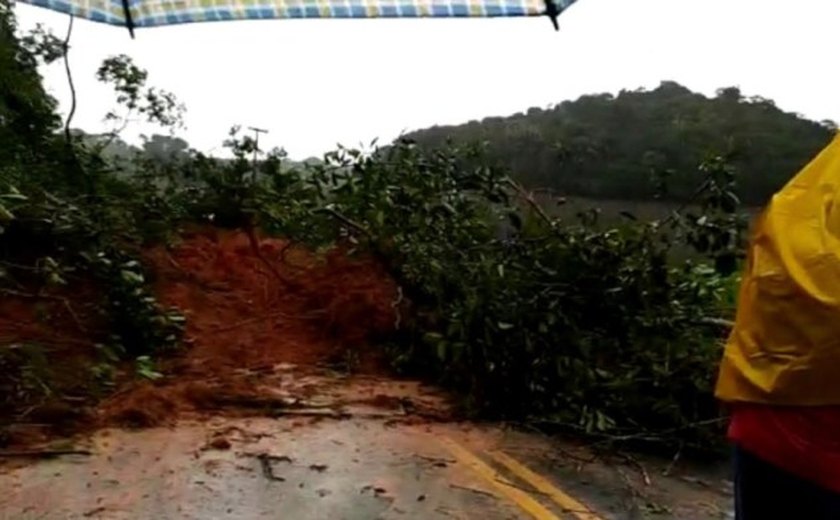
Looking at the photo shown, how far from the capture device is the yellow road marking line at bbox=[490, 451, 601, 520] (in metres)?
3.91

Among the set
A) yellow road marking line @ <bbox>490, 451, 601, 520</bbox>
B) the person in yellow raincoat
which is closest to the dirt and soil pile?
yellow road marking line @ <bbox>490, 451, 601, 520</bbox>

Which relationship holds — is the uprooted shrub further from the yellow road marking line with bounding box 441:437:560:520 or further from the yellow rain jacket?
the yellow rain jacket

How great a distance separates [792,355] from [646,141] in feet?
16.5

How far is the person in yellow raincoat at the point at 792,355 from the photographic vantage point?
130cm

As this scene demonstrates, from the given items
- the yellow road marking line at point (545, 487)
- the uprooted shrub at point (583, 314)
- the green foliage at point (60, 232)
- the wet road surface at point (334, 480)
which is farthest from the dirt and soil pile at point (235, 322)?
the yellow road marking line at point (545, 487)

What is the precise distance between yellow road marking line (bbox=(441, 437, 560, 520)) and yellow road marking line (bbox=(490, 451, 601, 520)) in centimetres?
10

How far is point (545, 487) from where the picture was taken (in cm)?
426

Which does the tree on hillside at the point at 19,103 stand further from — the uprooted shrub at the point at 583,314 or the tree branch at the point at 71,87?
the uprooted shrub at the point at 583,314

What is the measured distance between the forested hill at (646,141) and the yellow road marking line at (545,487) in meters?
1.68

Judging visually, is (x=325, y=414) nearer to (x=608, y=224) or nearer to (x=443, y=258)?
(x=443, y=258)

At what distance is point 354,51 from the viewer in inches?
420

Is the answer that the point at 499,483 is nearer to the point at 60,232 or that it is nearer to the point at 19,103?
the point at 60,232

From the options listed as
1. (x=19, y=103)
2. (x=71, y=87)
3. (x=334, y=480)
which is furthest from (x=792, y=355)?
(x=71, y=87)

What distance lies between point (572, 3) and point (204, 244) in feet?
21.8
